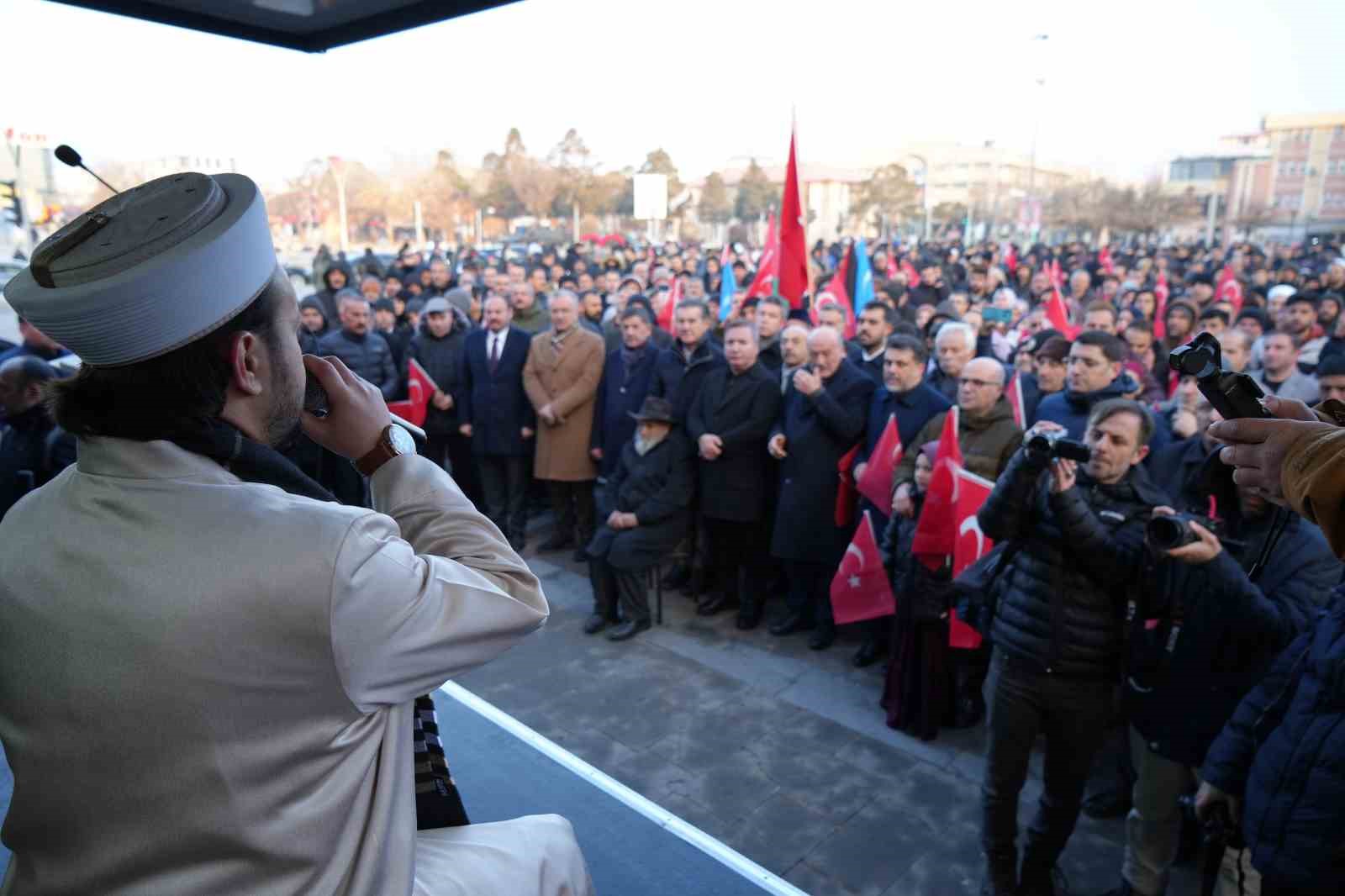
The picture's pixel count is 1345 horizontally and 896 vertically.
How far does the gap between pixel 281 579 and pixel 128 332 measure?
1.12 feet

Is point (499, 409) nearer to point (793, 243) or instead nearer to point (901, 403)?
point (793, 243)

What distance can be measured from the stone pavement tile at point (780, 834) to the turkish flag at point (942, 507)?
4.38ft

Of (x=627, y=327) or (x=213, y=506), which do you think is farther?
(x=627, y=327)

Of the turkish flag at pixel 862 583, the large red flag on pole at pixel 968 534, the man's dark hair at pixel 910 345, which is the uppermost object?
the man's dark hair at pixel 910 345

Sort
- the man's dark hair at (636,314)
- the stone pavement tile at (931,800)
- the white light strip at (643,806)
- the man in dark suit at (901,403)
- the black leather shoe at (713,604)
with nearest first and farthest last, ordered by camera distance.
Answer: the white light strip at (643,806) < the stone pavement tile at (931,800) < the man in dark suit at (901,403) < the black leather shoe at (713,604) < the man's dark hair at (636,314)

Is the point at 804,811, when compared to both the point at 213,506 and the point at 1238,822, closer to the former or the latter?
the point at 1238,822

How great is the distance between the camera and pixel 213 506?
3.34ft

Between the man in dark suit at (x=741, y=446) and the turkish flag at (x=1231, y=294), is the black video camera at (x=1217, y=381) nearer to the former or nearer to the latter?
the man in dark suit at (x=741, y=446)

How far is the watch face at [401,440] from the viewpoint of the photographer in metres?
1.30

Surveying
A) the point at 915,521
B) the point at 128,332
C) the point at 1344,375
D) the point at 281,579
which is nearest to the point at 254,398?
the point at 128,332

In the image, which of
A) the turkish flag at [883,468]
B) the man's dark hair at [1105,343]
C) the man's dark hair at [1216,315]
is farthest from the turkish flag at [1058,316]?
the turkish flag at [883,468]

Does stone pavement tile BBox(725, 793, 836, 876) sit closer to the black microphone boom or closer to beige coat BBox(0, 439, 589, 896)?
beige coat BBox(0, 439, 589, 896)

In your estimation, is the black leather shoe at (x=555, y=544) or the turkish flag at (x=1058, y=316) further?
the turkish flag at (x=1058, y=316)

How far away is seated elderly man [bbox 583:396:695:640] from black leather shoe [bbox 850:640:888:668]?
1354mm
